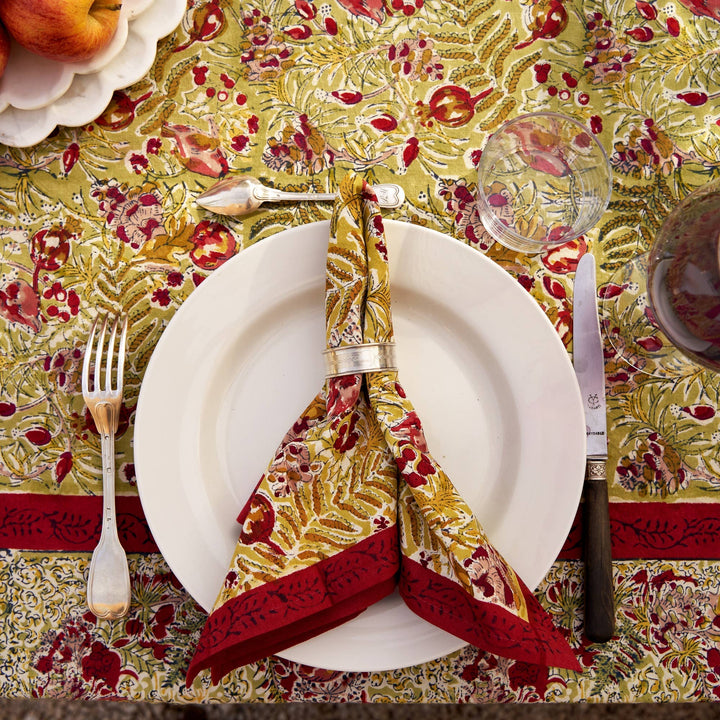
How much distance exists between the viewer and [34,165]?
536 millimetres

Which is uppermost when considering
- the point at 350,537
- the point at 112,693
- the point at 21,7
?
the point at 21,7

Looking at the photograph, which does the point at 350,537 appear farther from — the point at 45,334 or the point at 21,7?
the point at 21,7

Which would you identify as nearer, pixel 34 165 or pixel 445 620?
pixel 445 620

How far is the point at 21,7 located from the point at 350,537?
471 mm

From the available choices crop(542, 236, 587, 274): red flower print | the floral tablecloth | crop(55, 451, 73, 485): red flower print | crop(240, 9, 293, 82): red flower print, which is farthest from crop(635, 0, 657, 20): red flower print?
crop(55, 451, 73, 485): red flower print

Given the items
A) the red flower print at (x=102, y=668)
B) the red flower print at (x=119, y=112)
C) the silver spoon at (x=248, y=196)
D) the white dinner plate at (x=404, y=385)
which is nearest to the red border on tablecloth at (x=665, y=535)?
the white dinner plate at (x=404, y=385)

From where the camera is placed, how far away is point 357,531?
44cm

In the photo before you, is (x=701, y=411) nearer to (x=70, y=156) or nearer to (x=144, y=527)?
(x=144, y=527)

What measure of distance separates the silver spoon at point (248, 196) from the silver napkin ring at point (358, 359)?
0.48ft

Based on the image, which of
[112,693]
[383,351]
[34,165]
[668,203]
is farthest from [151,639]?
[668,203]

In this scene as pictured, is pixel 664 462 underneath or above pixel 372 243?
underneath

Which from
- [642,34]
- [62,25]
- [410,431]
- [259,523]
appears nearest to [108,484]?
[259,523]

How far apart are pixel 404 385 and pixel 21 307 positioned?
35cm

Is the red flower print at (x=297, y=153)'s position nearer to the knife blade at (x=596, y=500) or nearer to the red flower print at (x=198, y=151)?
the red flower print at (x=198, y=151)
